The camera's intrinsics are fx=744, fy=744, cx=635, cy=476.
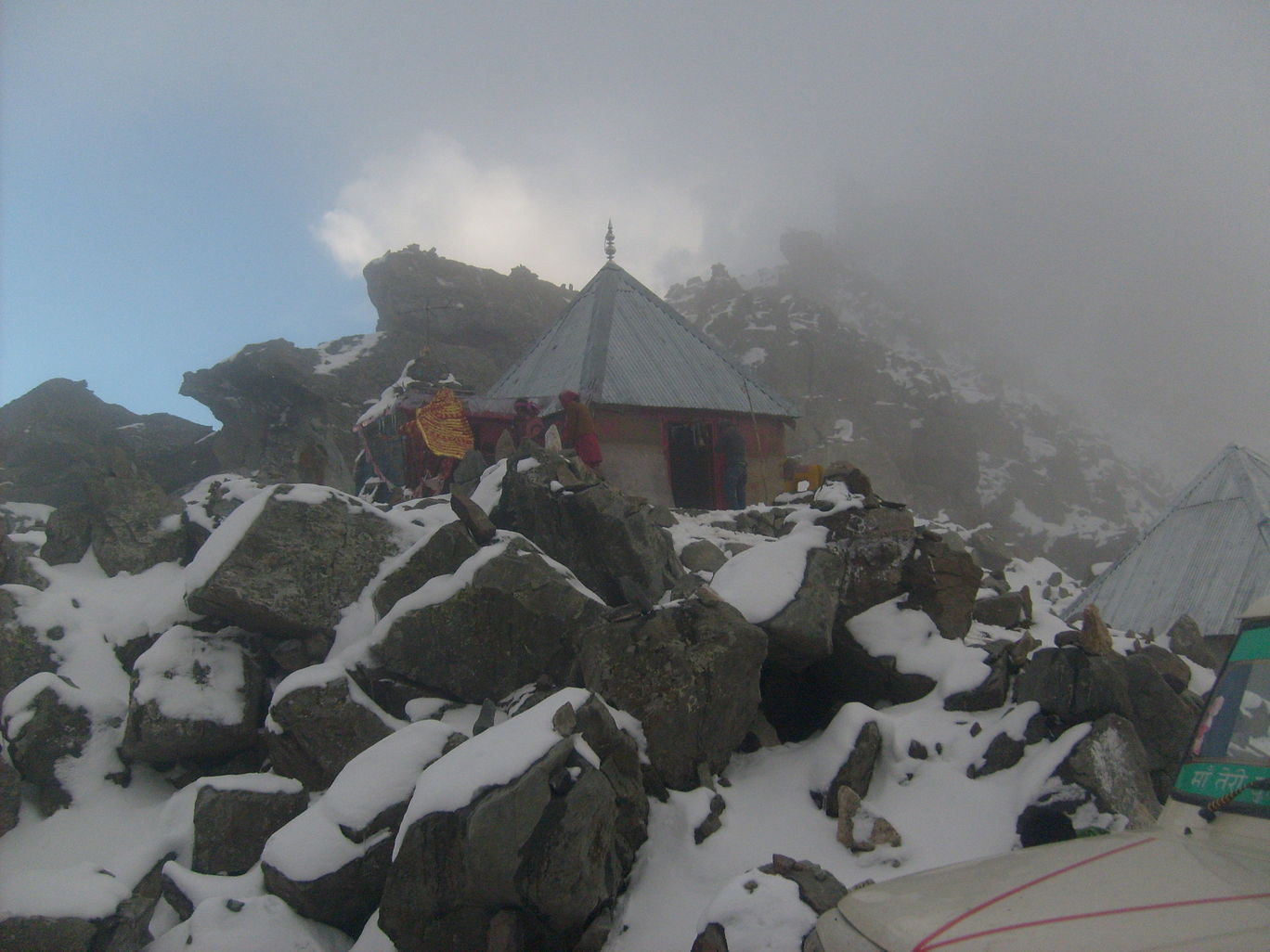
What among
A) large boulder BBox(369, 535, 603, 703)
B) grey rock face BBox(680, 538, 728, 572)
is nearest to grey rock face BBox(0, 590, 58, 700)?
large boulder BBox(369, 535, 603, 703)

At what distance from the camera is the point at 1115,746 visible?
5543 mm

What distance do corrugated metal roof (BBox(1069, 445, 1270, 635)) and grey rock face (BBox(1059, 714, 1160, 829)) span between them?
536 inches

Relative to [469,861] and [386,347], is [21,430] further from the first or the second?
[469,861]

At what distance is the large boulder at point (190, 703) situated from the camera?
730 cm

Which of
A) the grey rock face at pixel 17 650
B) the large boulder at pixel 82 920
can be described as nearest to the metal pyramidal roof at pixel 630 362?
the grey rock face at pixel 17 650

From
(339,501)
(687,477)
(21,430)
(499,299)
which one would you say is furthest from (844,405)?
(339,501)

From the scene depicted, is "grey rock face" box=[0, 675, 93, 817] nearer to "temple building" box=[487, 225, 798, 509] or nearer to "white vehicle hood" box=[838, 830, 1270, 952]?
"white vehicle hood" box=[838, 830, 1270, 952]

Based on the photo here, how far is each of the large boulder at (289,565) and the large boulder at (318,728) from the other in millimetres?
1315

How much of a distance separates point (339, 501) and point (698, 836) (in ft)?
19.0

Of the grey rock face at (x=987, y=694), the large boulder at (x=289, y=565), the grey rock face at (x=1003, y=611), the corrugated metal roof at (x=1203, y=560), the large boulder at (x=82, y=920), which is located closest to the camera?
the large boulder at (x=82, y=920)

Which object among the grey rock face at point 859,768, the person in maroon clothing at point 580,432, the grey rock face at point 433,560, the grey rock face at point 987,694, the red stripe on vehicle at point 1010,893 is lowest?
the grey rock face at point 859,768

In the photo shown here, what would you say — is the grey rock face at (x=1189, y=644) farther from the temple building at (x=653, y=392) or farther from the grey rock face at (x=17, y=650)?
the grey rock face at (x=17, y=650)

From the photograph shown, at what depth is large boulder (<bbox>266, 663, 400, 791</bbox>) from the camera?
682 centimetres

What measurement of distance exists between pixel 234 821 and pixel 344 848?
1.54m
